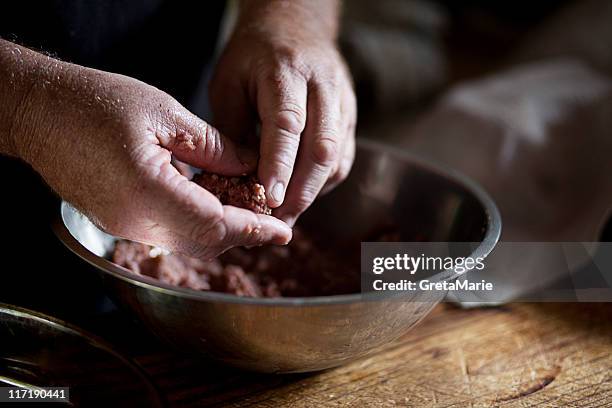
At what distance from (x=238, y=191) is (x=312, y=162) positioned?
0.09 m

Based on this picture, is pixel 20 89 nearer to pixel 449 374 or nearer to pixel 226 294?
pixel 226 294

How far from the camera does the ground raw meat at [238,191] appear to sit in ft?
2.13

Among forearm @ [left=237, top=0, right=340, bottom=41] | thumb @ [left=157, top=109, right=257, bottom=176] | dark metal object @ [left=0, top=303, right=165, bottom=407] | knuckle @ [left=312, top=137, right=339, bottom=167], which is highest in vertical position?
forearm @ [left=237, top=0, right=340, bottom=41]

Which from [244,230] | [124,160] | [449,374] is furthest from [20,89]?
[449,374]

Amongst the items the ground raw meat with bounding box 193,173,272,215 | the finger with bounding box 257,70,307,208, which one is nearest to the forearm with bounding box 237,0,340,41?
the finger with bounding box 257,70,307,208

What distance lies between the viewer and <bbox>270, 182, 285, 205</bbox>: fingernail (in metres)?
0.66

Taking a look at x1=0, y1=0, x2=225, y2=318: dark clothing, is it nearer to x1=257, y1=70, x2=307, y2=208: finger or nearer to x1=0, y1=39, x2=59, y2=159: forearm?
x1=0, y1=39, x2=59, y2=159: forearm

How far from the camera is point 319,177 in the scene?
70cm

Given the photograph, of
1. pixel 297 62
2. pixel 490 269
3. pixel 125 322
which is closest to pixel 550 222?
pixel 490 269

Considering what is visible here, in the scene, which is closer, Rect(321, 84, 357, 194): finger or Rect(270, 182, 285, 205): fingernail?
Rect(270, 182, 285, 205): fingernail

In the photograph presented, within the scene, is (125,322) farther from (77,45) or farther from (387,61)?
(387,61)

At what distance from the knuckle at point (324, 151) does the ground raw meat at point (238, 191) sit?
7 cm

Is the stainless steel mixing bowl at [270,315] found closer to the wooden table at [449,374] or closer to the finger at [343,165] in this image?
the wooden table at [449,374]

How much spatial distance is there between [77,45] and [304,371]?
1.52 ft
